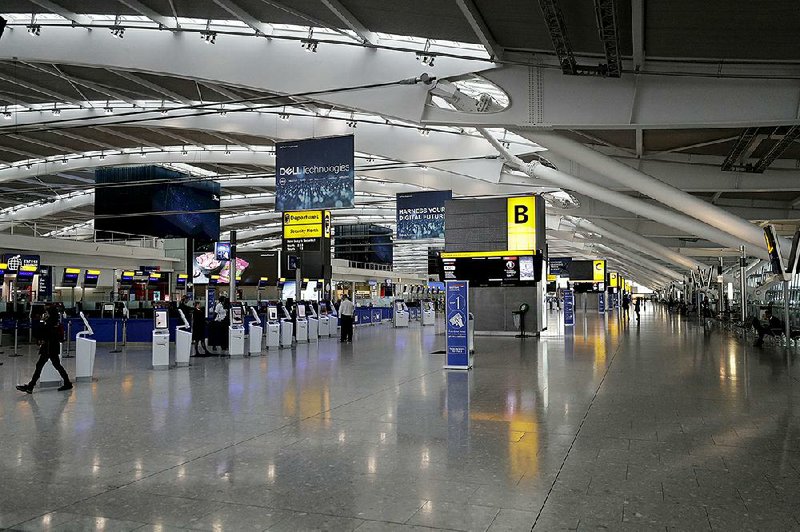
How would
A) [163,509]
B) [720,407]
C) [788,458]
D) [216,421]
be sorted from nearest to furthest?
1. [163,509]
2. [788,458]
3. [216,421]
4. [720,407]

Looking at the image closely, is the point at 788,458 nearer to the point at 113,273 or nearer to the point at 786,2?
the point at 786,2

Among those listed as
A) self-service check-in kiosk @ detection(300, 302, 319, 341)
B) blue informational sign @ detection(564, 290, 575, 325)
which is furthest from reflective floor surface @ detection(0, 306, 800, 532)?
blue informational sign @ detection(564, 290, 575, 325)

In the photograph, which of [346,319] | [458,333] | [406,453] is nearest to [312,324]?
[346,319]

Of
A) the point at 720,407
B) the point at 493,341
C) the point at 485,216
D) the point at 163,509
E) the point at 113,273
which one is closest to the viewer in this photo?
the point at 163,509

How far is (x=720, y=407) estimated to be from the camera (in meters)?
8.42

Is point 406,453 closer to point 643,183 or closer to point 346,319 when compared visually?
point 643,183

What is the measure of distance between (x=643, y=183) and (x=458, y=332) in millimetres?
8144

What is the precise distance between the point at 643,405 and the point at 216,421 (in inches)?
214

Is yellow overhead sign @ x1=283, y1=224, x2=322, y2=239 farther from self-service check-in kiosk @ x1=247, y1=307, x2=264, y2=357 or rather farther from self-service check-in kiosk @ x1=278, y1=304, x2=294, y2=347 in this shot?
self-service check-in kiosk @ x1=247, y1=307, x2=264, y2=357

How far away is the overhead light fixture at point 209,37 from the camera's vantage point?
50.2 ft

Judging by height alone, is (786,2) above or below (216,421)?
above

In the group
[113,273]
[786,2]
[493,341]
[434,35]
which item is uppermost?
[434,35]

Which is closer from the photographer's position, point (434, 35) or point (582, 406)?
point (582, 406)

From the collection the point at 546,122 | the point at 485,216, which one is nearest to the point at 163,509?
the point at 546,122
